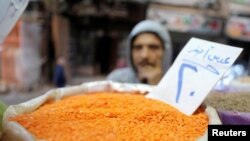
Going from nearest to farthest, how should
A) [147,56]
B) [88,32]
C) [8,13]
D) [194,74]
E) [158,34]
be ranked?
[8,13] → [194,74] → [147,56] → [158,34] → [88,32]

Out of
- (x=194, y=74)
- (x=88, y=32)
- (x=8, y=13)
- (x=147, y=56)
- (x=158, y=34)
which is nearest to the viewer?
(x=8, y=13)

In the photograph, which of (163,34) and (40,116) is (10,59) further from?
A: (40,116)

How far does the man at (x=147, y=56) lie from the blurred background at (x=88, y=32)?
5819mm

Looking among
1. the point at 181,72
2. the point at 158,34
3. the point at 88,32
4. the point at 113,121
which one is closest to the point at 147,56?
the point at 158,34

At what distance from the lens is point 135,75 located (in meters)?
2.31

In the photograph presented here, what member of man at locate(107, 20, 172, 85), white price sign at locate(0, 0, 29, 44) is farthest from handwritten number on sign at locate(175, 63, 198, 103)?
man at locate(107, 20, 172, 85)

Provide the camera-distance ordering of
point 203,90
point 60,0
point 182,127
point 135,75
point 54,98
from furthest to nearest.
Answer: point 60,0 < point 135,75 < point 54,98 < point 203,90 < point 182,127

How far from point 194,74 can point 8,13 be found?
0.57m

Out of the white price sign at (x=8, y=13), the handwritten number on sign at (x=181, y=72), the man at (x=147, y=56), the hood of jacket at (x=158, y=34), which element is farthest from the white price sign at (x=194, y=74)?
the hood of jacket at (x=158, y=34)

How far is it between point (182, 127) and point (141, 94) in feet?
1.52

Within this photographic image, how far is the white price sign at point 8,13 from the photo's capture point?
1.01 m

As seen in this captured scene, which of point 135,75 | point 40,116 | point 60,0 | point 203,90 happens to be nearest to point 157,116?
point 203,90

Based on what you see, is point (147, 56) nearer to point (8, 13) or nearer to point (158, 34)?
point (158, 34)

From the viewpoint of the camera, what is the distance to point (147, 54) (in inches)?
89.4
